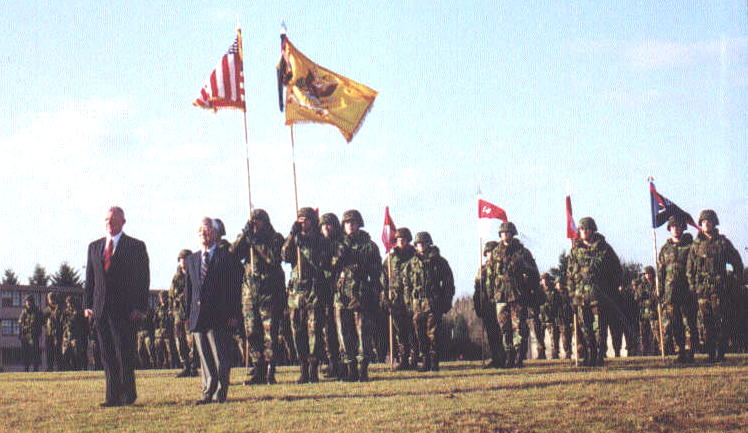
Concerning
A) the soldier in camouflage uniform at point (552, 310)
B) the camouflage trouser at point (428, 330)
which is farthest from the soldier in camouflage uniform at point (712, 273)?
the soldier in camouflage uniform at point (552, 310)

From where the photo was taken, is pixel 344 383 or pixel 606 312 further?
pixel 606 312

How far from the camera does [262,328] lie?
14.4 metres

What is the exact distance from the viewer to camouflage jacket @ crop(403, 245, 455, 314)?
58.1ft

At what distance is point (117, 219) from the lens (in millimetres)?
11438

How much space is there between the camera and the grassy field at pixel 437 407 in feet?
29.8

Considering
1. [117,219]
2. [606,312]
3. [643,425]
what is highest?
[117,219]

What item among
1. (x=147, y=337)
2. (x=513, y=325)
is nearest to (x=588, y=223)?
(x=513, y=325)

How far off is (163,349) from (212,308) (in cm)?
2004

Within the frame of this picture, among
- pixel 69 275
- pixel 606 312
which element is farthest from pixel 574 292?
pixel 69 275

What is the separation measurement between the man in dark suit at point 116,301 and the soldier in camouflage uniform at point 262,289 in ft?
9.64

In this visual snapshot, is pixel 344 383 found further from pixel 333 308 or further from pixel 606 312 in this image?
pixel 606 312

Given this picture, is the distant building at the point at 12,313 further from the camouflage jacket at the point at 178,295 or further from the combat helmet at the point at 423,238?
→ the combat helmet at the point at 423,238

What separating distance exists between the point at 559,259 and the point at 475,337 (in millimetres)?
17570

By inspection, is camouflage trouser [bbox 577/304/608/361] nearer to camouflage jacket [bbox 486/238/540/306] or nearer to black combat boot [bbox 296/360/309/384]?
camouflage jacket [bbox 486/238/540/306]
